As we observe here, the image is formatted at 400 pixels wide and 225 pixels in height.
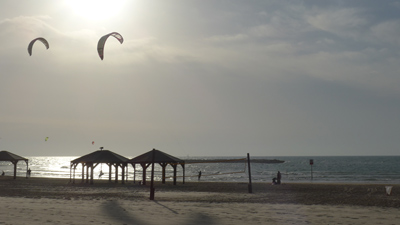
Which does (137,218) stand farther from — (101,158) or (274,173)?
(274,173)

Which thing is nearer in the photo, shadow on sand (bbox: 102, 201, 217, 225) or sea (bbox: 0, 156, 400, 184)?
shadow on sand (bbox: 102, 201, 217, 225)

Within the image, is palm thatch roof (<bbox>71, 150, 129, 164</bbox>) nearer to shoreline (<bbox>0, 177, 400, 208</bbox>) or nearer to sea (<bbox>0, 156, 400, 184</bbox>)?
sea (<bbox>0, 156, 400, 184</bbox>)

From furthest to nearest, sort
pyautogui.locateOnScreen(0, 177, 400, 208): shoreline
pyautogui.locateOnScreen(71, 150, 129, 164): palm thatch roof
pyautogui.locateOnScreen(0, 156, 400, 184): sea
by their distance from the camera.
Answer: pyautogui.locateOnScreen(0, 156, 400, 184): sea < pyautogui.locateOnScreen(71, 150, 129, 164): palm thatch roof < pyautogui.locateOnScreen(0, 177, 400, 208): shoreline

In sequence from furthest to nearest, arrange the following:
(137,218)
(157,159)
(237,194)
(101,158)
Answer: (101,158)
(157,159)
(237,194)
(137,218)

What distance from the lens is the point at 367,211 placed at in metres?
11.1

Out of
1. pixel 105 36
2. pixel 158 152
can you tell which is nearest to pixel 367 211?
pixel 105 36

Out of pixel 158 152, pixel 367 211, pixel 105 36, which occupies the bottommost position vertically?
pixel 367 211

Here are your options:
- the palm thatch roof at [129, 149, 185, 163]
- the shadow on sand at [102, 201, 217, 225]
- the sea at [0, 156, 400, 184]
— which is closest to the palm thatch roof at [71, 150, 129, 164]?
the sea at [0, 156, 400, 184]

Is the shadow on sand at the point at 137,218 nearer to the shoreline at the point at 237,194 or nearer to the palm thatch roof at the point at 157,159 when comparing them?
the shoreline at the point at 237,194

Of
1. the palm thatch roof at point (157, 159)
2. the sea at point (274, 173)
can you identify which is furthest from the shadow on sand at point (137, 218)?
the palm thatch roof at point (157, 159)

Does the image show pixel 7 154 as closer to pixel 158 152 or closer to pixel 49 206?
pixel 158 152

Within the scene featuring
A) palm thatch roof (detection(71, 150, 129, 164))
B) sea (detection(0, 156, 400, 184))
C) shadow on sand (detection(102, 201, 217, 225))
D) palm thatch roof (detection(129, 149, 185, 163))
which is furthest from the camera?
sea (detection(0, 156, 400, 184))

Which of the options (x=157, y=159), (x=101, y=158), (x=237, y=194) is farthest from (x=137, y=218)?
(x=101, y=158)

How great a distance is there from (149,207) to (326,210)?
4.92 m
